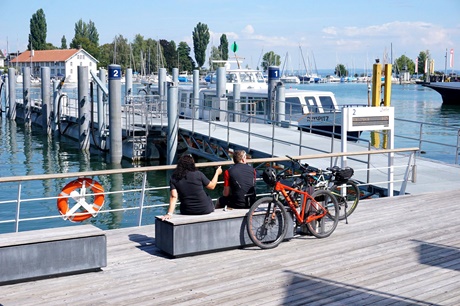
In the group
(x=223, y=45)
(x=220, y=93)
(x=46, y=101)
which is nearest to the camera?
(x=220, y=93)

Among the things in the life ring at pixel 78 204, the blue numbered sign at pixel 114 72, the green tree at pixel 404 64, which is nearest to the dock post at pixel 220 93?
the blue numbered sign at pixel 114 72

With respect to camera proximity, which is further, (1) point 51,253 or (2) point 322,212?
(2) point 322,212

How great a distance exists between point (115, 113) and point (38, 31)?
12403 cm

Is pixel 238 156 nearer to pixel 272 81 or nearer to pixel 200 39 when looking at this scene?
pixel 272 81

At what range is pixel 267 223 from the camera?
27.3 ft

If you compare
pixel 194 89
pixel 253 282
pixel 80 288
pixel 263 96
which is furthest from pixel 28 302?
pixel 194 89

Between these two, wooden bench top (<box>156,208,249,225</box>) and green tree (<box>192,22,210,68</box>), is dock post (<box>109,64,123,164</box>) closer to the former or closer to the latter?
wooden bench top (<box>156,208,249,225</box>)

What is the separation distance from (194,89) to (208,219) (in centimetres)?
2402

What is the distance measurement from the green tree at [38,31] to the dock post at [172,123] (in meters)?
123

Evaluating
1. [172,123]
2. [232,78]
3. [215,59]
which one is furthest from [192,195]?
[215,59]

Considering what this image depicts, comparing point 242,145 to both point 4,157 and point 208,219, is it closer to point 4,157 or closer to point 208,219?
point 208,219

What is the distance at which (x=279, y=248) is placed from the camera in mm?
8414

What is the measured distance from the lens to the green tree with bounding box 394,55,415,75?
185m

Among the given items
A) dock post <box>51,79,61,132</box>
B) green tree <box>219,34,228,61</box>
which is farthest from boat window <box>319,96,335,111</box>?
green tree <box>219,34,228,61</box>
